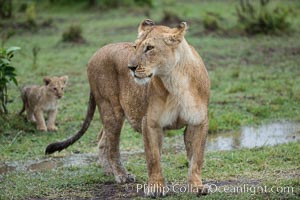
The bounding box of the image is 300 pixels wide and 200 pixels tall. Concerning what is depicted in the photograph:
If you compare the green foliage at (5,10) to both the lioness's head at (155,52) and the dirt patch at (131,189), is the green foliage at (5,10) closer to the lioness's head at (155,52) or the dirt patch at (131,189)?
the dirt patch at (131,189)

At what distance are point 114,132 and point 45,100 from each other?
3.11m

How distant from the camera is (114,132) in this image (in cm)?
711

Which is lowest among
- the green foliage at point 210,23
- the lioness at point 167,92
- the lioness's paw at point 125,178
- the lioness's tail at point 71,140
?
the green foliage at point 210,23

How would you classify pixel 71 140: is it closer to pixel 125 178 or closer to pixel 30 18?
pixel 125 178

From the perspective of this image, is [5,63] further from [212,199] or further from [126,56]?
[212,199]

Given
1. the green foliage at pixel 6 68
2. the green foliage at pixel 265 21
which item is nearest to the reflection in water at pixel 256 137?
the green foliage at pixel 6 68

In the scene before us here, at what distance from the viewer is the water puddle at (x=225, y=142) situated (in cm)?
824

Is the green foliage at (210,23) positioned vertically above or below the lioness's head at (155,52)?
below

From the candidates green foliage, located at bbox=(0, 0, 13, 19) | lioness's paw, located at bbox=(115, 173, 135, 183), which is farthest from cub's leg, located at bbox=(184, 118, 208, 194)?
green foliage, located at bbox=(0, 0, 13, 19)

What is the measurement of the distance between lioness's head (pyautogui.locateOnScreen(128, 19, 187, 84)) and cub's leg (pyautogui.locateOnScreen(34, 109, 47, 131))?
3898mm

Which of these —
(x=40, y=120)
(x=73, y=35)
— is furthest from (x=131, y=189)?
(x=73, y=35)

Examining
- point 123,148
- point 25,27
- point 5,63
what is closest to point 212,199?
point 123,148

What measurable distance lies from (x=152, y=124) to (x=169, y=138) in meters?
2.96

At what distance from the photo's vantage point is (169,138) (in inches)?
363
